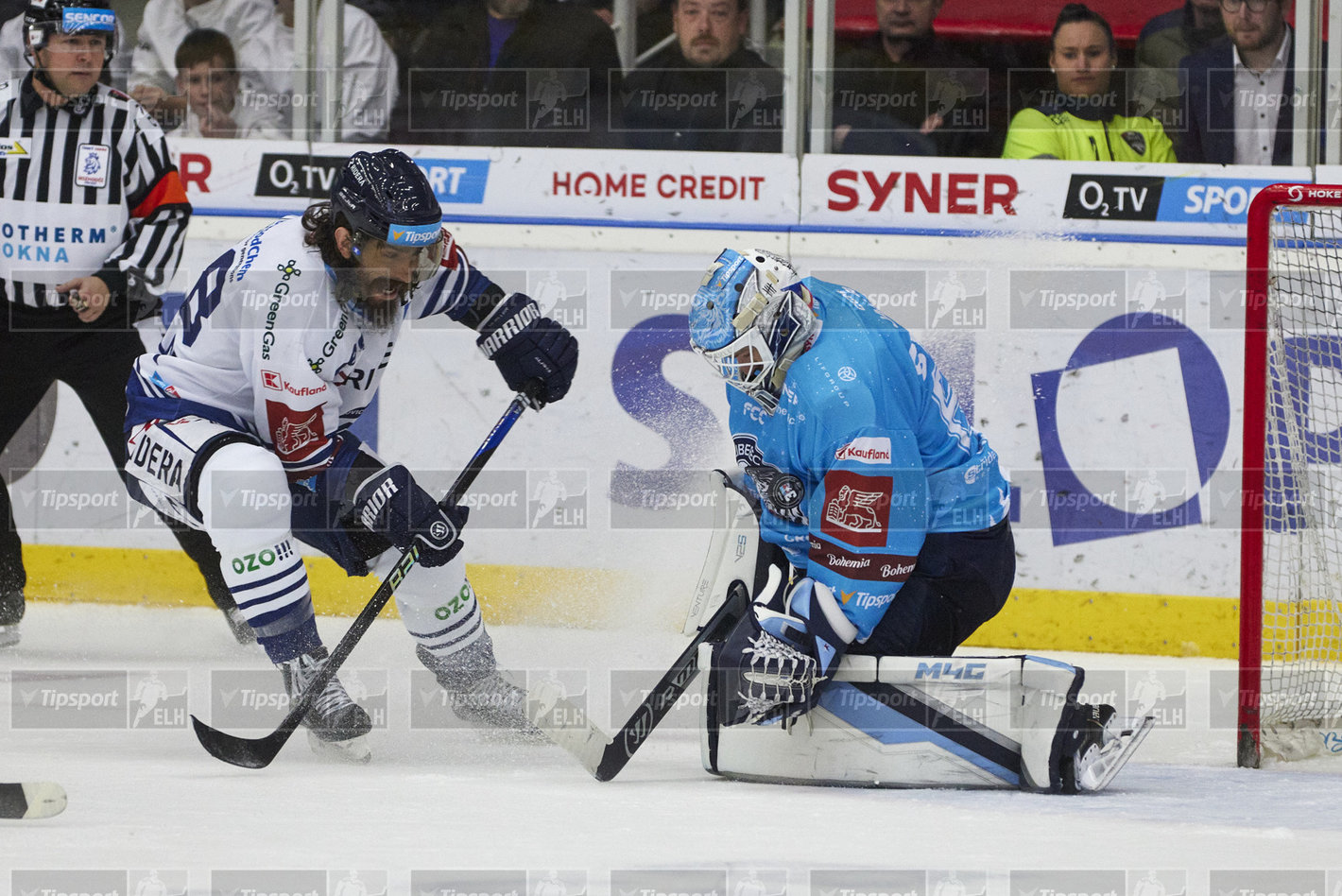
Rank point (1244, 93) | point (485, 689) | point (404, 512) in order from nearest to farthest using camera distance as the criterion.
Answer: point (404, 512), point (485, 689), point (1244, 93)

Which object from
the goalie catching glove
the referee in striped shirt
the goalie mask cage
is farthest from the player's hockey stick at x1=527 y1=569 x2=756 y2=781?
the referee in striped shirt

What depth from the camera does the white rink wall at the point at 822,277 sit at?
4.92m

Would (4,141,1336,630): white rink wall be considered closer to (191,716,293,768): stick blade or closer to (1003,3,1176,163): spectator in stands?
(1003,3,1176,163): spectator in stands

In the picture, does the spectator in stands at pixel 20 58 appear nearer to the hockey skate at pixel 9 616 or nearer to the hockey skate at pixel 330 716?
the hockey skate at pixel 9 616

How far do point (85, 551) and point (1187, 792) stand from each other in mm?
3549

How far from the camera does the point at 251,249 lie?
352 centimetres

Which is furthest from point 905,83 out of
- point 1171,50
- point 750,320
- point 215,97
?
point 750,320

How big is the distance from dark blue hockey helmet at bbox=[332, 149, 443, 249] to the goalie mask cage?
171cm

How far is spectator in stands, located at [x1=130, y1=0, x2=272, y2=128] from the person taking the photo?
559cm

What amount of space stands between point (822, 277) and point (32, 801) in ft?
9.78

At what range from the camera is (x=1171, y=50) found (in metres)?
5.18

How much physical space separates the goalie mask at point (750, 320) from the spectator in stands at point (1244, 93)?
2304 millimetres

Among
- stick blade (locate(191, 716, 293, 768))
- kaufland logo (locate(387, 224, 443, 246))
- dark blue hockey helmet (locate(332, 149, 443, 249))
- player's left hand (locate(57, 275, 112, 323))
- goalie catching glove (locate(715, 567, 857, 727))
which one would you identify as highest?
dark blue hockey helmet (locate(332, 149, 443, 249))

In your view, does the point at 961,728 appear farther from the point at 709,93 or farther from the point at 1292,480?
the point at 709,93
